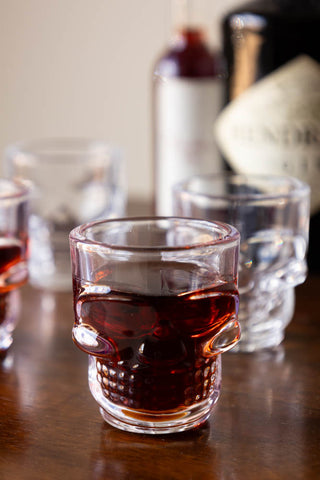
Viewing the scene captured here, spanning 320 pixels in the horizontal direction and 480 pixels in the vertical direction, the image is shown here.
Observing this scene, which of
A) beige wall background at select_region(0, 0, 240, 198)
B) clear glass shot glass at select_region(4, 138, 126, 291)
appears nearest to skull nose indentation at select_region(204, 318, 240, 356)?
clear glass shot glass at select_region(4, 138, 126, 291)

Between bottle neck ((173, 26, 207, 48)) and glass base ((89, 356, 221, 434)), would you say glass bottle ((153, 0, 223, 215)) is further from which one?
glass base ((89, 356, 221, 434))

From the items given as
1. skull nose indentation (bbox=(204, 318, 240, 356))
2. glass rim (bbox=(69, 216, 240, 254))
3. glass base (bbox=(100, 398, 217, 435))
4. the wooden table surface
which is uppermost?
glass rim (bbox=(69, 216, 240, 254))

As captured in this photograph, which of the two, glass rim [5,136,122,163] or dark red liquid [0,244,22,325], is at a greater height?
glass rim [5,136,122,163]

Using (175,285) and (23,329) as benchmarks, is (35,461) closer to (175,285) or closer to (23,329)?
(175,285)

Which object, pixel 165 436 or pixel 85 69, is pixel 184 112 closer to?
pixel 165 436

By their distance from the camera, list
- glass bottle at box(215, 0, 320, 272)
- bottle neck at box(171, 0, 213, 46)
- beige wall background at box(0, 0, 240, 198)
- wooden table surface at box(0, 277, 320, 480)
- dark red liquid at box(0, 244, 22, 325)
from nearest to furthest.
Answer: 1. wooden table surface at box(0, 277, 320, 480)
2. dark red liquid at box(0, 244, 22, 325)
3. glass bottle at box(215, 0, 320, 272)
4. bottle neck at box(171, 0, 213, 46)
5. beige wall background at box(0, 0, 240, 198)

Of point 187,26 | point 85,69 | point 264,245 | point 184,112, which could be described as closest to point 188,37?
point 187,26

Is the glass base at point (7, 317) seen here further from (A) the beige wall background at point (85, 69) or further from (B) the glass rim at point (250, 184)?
(A) the beige wall background at point (85, 69)
